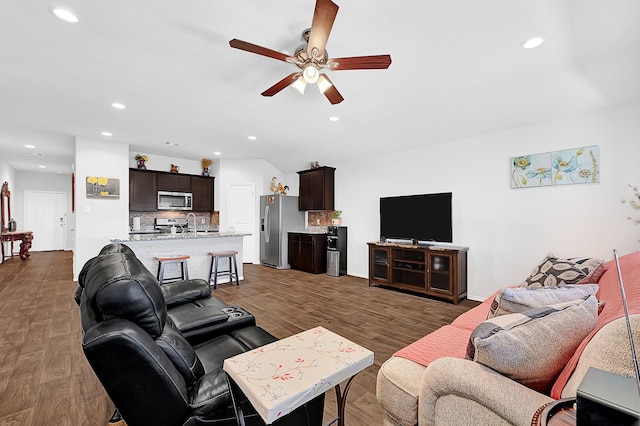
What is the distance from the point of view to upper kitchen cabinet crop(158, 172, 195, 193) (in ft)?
21.6

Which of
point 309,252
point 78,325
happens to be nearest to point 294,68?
point 78,325

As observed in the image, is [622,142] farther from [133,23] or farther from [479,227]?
[133,23]

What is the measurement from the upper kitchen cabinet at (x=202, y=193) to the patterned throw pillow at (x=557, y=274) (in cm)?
680

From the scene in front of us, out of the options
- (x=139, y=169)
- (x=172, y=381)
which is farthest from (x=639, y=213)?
(x=139, y=169)

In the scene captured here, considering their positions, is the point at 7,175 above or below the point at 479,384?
above

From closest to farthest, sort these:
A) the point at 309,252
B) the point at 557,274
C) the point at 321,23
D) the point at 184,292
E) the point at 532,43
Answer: the point at 321,23 → the point at 532,43 → the point at 184,292 → the point at 557,274 → the point at 309,252

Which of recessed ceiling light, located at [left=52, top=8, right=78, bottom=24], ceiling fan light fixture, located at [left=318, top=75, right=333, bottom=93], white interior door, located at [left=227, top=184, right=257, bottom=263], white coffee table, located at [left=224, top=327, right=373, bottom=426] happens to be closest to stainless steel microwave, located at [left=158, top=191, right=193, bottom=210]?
white interior door, located at [left=227, top=184, right=257, bottom=263]

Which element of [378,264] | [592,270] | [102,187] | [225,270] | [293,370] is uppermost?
[102,187]

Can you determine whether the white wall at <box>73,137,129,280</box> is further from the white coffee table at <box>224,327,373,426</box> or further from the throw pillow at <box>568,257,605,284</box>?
the throw pillow at <box>568,257,605,284</box>

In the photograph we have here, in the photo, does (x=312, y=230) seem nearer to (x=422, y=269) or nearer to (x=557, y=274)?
(x=422, y=269)

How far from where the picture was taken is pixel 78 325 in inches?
124

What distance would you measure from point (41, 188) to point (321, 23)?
1201 centimetres

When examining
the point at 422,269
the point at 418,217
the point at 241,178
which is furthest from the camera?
the point at 241,178

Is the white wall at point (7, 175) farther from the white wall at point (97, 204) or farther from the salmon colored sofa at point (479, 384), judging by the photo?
the salmon colored sofa at point (479, 384)
